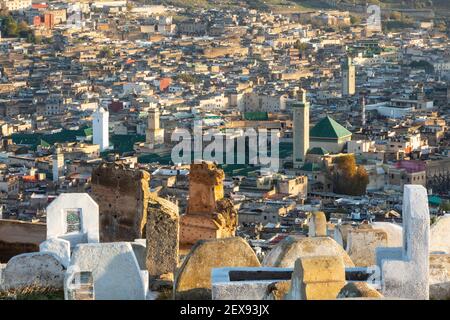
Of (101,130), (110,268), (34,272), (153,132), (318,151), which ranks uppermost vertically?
(110,268)

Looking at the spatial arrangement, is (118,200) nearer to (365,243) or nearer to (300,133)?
(365,243)

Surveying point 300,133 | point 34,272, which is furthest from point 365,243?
point 300,133

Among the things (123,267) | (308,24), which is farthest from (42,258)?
(308,24)

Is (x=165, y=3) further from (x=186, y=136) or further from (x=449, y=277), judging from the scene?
(x=449, y=277)

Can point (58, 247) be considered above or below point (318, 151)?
above
